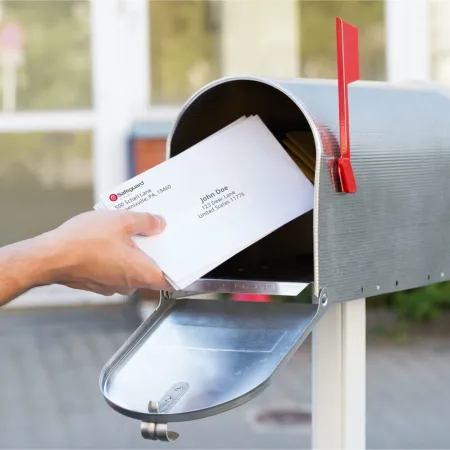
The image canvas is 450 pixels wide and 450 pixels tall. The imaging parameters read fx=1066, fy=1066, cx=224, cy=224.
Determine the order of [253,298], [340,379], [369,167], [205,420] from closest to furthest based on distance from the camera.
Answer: [369,167] → [340,379] → [253,298] → [205,420]

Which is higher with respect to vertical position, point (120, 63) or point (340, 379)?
point (120, 63)

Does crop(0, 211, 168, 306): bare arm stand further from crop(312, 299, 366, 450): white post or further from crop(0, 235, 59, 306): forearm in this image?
crop(312, 299, 366, 450): white post

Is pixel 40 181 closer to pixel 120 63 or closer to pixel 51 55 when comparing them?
pixel 51 55

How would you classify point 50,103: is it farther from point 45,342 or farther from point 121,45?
point 45,342

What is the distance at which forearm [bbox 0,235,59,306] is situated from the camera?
7.09ft

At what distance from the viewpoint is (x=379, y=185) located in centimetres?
228

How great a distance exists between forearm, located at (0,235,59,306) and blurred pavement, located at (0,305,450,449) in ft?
10.5

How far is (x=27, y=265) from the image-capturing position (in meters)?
2.18

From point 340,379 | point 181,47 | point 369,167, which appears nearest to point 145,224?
point 369,167

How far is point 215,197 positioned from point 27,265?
0.41 meters

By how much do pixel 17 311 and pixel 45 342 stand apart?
3.09 ft

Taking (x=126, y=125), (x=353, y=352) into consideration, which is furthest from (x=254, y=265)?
(x=126, y=125)

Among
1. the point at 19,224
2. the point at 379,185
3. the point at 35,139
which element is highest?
the point at 379,185

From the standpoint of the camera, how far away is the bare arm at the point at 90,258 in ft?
6.86
